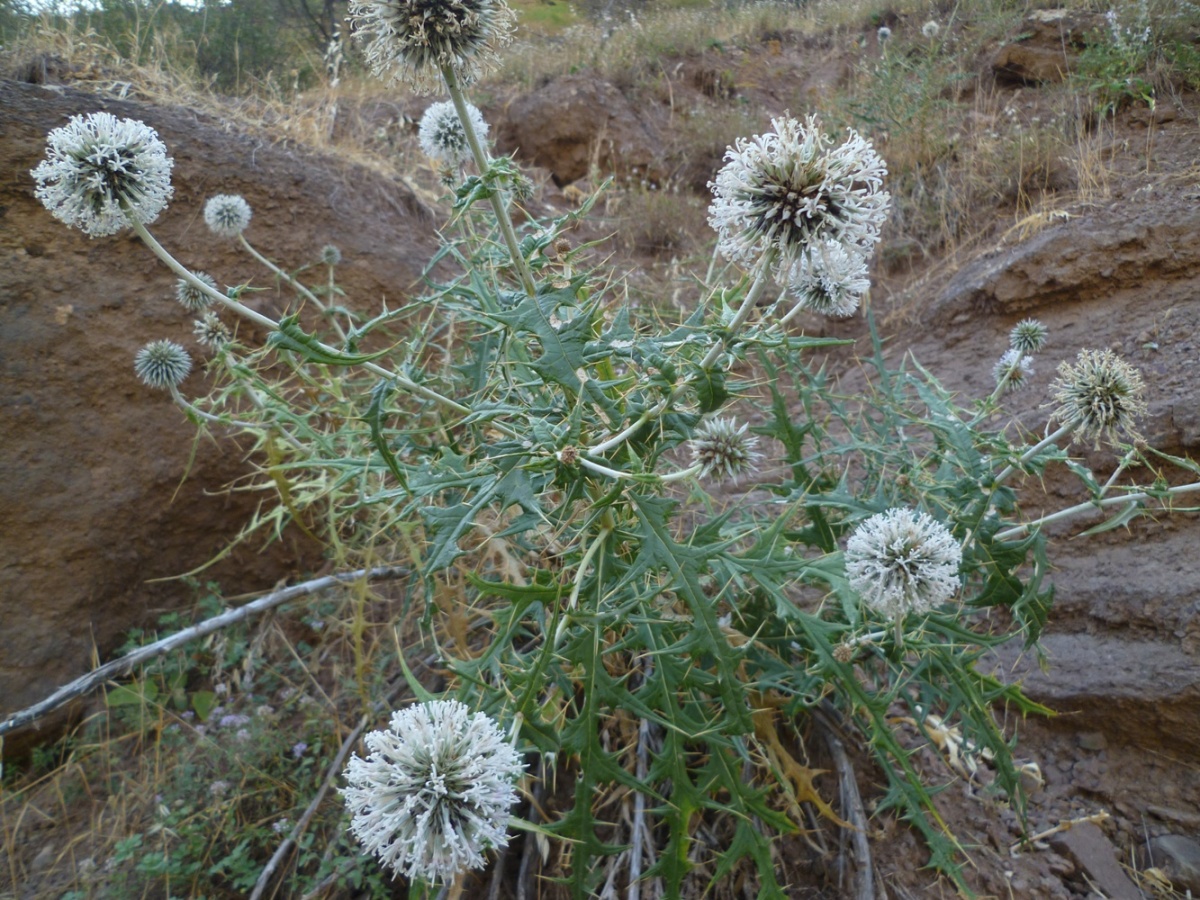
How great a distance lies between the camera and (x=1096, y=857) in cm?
193

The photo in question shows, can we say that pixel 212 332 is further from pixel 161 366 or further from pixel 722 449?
pixel 722 449

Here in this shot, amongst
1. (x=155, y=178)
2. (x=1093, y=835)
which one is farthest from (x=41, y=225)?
(x=1093, y=835)

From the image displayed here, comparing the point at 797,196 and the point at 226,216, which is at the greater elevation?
the point at 797,196

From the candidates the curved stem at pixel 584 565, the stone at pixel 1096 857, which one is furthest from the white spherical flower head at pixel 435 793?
the stone at pixel 1096 857

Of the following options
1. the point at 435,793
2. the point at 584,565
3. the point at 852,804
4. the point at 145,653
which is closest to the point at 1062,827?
the point at 852,804

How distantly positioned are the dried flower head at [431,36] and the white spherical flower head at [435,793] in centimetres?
141

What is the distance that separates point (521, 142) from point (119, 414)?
4.26m

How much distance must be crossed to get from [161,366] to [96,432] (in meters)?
0.69

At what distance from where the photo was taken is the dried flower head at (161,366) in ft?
8.54

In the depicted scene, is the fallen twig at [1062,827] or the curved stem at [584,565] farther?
the fallen twig at [1062,827]

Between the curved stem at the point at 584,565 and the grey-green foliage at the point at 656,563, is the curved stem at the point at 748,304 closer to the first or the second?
the grey-green foliage at the point at 656,563

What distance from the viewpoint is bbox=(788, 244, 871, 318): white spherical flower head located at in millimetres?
1276

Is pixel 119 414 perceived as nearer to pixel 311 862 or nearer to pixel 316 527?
pixel 316 527

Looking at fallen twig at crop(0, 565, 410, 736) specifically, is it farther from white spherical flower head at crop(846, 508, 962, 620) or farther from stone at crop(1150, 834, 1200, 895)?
stone at crop(1150, 834, 1200, 895)
